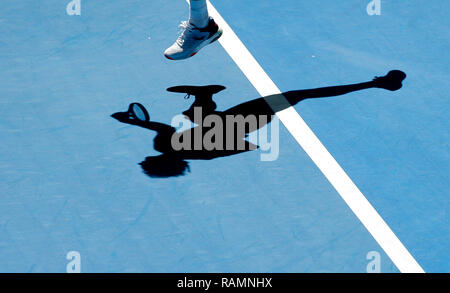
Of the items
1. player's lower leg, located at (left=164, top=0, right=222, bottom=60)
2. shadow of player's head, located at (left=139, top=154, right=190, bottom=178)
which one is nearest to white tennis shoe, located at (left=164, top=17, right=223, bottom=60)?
player's lower leg, located at (left=164, top=0, right=222, bottom=60)

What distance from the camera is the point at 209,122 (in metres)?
6.19

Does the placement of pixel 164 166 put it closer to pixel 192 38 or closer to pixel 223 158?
pixel 223 158

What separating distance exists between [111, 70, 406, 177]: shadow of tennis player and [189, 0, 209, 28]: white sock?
0.70 meters

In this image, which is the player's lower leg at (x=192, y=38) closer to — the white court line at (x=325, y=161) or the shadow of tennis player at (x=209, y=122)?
the shadow of tennis player at (x=209, y=122)

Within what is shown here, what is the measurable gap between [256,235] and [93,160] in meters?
1.70

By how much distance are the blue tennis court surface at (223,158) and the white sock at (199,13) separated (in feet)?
2.26

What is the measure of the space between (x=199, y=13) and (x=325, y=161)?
1897 millimetres

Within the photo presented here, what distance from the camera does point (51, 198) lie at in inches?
214

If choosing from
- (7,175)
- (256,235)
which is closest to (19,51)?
(7,175)

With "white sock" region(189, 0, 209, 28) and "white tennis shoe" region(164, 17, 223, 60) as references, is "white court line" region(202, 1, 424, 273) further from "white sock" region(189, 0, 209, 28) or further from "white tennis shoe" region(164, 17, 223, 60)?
"white sock" region(189, 0, 209, 28)

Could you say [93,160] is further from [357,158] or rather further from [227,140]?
[357,158]

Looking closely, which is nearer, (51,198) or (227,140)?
(51,198)

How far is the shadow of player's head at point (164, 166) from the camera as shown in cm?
566

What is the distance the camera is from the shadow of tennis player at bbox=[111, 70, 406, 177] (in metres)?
5.80
